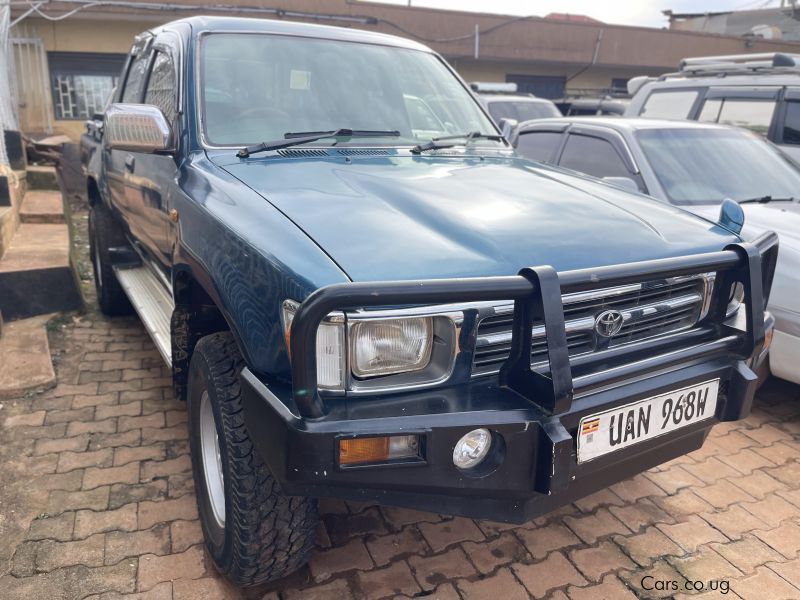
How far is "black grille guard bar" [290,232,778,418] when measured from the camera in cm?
156

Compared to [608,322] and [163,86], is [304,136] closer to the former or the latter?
[163,86]

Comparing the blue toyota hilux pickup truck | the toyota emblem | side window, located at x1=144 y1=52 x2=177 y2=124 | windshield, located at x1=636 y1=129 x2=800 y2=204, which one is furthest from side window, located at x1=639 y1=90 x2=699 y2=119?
the toyota emblem

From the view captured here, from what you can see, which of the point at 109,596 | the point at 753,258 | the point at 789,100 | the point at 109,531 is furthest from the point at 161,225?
the point at 789,100

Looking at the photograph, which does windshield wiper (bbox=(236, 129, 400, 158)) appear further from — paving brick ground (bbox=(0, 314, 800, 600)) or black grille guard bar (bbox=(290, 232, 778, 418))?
paving brick ground (bbox=(0, 314, 800, 600))

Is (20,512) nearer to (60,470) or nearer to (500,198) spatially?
(60,470)

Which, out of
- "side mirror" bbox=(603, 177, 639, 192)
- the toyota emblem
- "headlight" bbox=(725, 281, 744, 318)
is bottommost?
"headlight" bbox=(725, 281, 744, 318)

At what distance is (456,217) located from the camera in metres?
2.13

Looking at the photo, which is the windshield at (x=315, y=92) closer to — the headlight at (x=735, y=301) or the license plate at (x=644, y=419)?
the headlight at (x=735, y=301)

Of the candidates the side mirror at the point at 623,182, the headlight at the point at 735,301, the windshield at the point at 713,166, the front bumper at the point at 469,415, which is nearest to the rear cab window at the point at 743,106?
the windshield at the point at 713,166

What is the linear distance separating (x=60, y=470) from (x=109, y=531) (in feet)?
1.87

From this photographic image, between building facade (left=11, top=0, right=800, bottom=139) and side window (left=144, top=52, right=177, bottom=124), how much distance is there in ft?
28.7

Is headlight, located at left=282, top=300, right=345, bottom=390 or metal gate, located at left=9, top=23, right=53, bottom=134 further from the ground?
metal gate, located at left=9, top=23, right=53, bottom=134

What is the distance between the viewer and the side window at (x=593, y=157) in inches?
185

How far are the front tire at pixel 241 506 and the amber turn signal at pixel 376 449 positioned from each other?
45cm
